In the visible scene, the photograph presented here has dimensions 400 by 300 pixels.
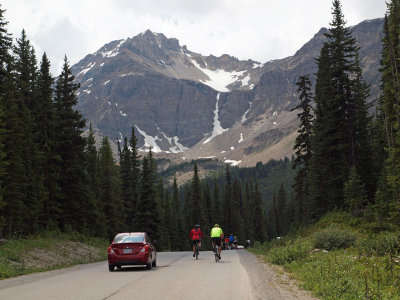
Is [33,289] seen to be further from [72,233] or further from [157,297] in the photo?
[72,233]

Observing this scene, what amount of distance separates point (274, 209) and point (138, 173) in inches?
3490

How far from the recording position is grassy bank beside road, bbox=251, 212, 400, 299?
1108cm

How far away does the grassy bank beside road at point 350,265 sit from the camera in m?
11.1

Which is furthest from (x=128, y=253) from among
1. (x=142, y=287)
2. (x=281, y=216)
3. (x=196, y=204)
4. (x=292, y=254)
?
(x=281, y=216)

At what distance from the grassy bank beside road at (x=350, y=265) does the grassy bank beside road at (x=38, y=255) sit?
10.3 meters

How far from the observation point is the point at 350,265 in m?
15.1

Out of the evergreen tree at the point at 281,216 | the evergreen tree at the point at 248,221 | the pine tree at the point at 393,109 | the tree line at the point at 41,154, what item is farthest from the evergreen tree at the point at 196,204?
the pine tree at the point at 393,109

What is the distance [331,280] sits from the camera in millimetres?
12070

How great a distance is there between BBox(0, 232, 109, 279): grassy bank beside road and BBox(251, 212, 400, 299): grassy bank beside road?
10.3m

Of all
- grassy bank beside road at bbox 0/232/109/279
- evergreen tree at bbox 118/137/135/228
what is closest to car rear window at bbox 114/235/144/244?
grassy bank beside road at bbox 0/232/109/279

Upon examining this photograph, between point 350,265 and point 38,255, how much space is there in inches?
593

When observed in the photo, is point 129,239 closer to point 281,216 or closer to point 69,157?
point 69,157

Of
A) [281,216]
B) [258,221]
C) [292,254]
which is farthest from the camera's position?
[281,216]

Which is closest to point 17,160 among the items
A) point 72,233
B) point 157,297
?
point 72,233
